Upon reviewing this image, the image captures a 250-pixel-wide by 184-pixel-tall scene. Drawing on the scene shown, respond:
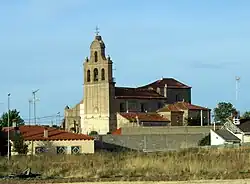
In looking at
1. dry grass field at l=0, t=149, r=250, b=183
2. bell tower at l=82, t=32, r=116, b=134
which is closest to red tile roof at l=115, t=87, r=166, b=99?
bell tower at l=82, t=32, r=116, b=134

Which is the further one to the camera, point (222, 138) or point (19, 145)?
point (222, 138)

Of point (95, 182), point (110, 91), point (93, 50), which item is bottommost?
point (95, 182)

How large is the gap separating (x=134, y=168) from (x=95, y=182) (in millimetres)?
9128

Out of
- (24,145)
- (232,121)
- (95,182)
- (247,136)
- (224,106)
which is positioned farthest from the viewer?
(224,106)

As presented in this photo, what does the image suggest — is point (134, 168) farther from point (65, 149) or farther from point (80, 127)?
point (80, 127)

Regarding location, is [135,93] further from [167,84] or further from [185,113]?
[185,113]

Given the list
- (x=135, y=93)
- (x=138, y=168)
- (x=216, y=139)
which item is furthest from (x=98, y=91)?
(x=138, y=168)

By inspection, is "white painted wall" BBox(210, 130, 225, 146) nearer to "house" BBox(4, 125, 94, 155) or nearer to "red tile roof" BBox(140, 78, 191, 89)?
"house" BBox(4, 125, 94, 155)

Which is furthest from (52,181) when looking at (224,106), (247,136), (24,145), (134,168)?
(224,106)

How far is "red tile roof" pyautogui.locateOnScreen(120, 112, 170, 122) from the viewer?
366ft

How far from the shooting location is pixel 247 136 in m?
81.0

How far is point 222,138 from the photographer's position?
77688mm

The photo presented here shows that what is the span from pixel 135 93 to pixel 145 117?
481 inches

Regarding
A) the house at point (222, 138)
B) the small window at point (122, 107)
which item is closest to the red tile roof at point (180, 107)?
the small window at point (122, 107)
